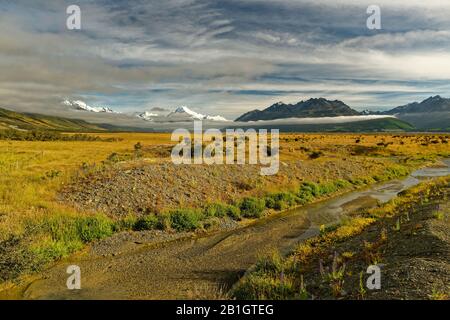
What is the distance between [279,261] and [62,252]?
11.6 m

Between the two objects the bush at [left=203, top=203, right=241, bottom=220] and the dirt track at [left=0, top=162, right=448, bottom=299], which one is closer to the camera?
the dirt track at [left=0, top=162, right=448, bottom=299]

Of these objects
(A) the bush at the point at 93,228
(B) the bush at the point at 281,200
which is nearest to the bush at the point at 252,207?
(B) the bush at the point at 281,200

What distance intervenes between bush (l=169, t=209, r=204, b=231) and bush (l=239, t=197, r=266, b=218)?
4.54 meters

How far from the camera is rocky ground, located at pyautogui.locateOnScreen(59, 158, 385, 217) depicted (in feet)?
94.2

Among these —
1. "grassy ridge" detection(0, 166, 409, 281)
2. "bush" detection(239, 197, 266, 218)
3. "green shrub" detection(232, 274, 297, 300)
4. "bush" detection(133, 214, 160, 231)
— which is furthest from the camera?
"bush" detection(239, 197, 266, 218)

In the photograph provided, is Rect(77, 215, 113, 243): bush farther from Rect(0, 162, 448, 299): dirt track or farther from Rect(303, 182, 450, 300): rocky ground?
Rect(303, 182, 450, 300): rocky ground

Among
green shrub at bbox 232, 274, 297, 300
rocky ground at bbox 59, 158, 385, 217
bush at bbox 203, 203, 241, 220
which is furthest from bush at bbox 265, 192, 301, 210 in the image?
green shrub at bbox 232, 274, 297, 300

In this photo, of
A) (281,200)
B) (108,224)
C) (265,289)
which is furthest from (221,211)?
(265,289)

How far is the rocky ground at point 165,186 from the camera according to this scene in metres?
28.7

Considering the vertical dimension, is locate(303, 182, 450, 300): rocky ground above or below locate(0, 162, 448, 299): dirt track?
above

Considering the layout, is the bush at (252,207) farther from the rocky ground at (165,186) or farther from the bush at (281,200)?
the rocky ground at (165,186)

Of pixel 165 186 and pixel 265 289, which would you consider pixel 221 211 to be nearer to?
pixel 165 186

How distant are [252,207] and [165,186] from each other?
751 centimetres
